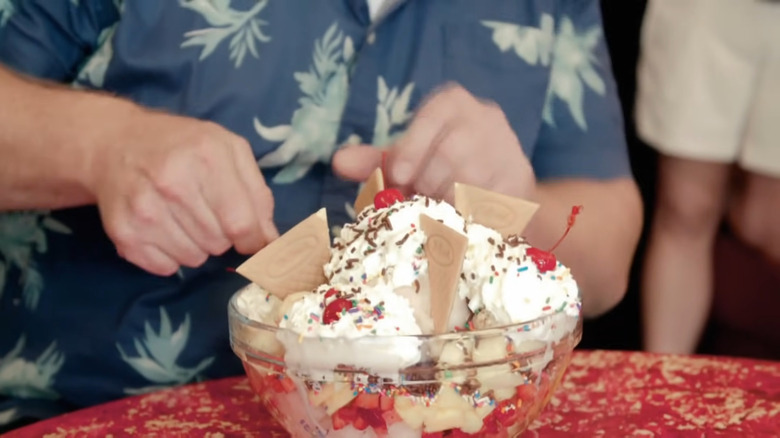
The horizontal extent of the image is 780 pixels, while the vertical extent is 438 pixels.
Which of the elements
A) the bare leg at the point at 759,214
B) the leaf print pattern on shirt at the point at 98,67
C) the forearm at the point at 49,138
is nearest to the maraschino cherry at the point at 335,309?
the forearm at the point at 49,138

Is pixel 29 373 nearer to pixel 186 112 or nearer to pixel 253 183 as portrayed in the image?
pixel 186 112

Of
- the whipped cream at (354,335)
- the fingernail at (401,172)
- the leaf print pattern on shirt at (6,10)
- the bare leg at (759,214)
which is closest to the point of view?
the whipped cream at (354,335)

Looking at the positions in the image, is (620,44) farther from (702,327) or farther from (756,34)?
(702,327)

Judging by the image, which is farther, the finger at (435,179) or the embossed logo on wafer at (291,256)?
the finger at (435,179)

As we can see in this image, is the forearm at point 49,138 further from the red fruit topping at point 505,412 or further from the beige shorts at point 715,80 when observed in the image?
the beige shorts at point 715,80

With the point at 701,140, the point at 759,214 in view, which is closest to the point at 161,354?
the point at 701,140

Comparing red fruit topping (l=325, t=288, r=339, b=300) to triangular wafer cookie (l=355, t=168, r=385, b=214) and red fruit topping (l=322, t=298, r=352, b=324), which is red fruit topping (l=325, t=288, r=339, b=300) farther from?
triangular wafer cookie (l=355, t=168, r=385, b=214)

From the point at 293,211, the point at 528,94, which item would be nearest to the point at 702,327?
the point at 528,94
